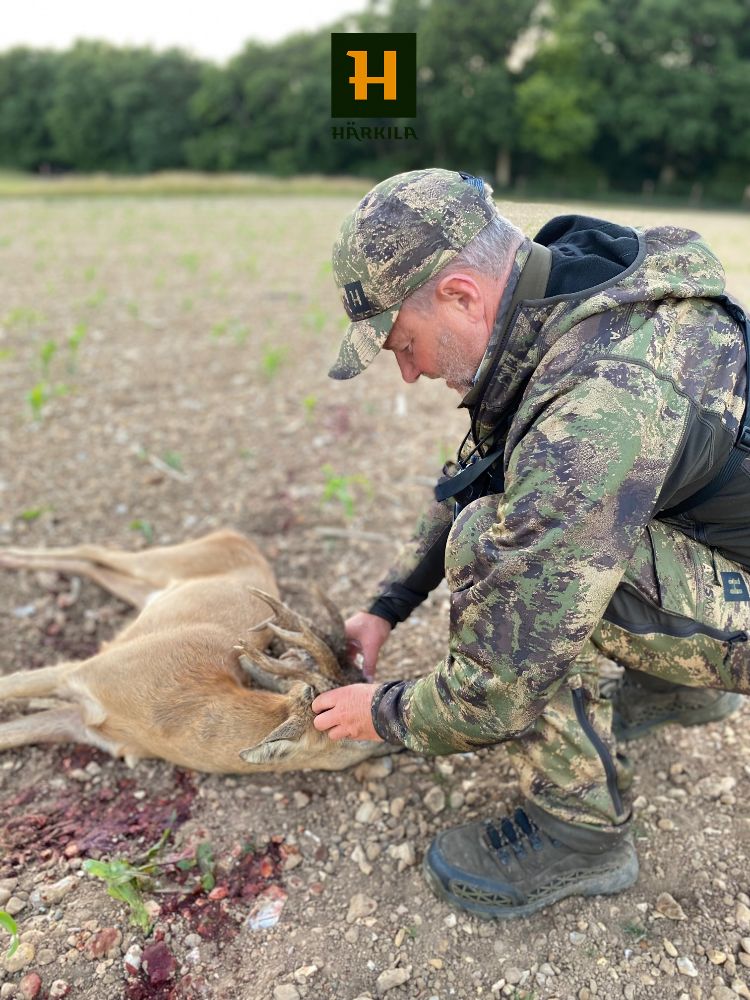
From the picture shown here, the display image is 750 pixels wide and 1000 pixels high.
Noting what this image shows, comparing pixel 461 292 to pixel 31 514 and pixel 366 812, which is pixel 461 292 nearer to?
pixel 366 812

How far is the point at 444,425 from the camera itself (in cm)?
623

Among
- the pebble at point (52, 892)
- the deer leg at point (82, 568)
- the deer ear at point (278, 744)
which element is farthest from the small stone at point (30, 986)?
the deer leg at point (82, 568)

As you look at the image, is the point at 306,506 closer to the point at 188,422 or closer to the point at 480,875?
the point at 188,422

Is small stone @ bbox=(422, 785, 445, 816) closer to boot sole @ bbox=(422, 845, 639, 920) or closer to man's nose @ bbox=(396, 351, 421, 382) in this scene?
boot sole @ bbox=(422, 845, 639, 920)

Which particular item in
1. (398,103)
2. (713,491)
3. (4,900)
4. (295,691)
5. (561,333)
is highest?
(398,103)

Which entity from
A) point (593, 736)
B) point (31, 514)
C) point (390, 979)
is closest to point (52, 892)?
point (390, 979)

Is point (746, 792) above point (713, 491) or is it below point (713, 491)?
below

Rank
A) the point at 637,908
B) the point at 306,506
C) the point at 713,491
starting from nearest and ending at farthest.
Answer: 1. the point at 713,491
2. the point at 637,908
3. the point at 306,506

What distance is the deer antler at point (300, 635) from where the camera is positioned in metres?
2.83

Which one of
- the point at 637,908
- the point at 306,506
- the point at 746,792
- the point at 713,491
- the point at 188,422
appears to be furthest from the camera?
the point at 188,422

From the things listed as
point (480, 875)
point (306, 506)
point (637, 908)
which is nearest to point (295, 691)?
point (480, 875)

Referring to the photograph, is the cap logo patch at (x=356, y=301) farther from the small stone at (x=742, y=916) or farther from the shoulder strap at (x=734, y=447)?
the small stone at (x=742, y=916)

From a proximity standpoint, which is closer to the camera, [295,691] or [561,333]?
[561,333]

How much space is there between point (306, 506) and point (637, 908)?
295 centimetres
